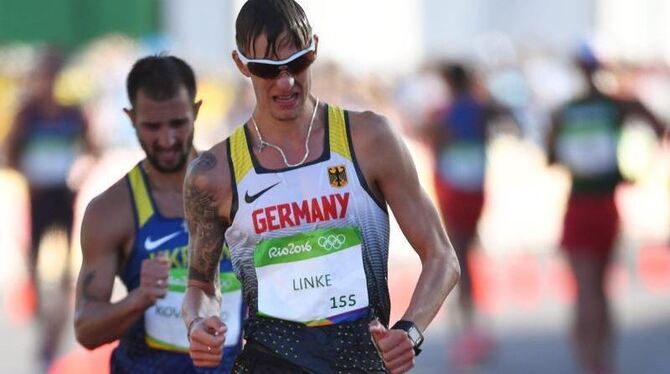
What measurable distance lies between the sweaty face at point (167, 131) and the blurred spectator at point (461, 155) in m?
6.12

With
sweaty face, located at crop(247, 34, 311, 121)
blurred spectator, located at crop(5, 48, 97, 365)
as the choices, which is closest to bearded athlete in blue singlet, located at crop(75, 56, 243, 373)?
sweaty face, located at crop(247, 34, 311, 121)

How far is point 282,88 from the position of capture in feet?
14.6

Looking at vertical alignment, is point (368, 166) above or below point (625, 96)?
above

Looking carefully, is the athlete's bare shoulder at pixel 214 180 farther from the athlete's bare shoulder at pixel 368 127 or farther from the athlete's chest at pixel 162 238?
the athlete's chest at pixel 162 238

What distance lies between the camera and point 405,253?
1672 centimetres

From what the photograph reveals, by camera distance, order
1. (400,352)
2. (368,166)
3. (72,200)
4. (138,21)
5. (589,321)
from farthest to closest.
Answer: (138,21), (72,200), (589,321), (368,166), (400,352)

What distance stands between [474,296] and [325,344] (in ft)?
22.9

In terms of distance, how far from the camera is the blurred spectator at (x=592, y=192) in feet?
31.5

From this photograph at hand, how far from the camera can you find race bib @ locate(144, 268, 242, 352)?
553 centimetres

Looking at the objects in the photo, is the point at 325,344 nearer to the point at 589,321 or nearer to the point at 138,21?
the point at 589,321

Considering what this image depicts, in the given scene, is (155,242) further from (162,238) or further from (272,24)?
(272,24)

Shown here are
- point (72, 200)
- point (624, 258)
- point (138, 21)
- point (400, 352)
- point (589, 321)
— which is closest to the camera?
point (400, 352)

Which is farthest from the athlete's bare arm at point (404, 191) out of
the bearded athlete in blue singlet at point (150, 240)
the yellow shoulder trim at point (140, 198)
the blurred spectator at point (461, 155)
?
the blurred spectator at point (461, 155)

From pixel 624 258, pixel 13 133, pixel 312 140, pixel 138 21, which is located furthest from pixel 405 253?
pixel 138 21
